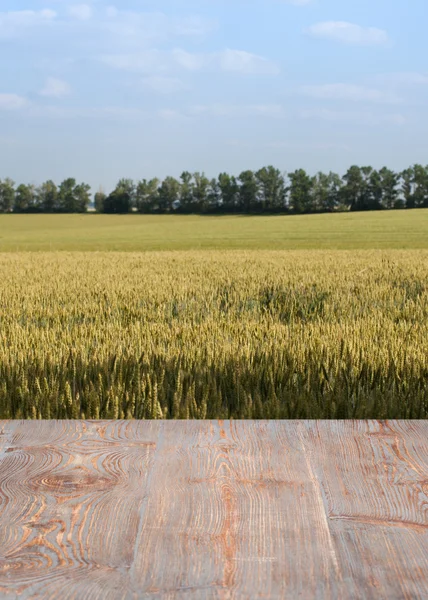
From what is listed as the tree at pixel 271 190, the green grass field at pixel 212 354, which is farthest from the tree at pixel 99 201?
the green grass field at pixel 212 354

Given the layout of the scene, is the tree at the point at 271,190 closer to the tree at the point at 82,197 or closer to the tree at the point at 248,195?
the tree at the point at 248,195

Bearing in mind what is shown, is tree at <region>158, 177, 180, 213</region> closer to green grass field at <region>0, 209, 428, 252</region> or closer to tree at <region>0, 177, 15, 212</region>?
tree at <region>0, 177, 15, 212</region>

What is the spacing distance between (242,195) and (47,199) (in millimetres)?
25650

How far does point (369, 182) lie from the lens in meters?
82.6

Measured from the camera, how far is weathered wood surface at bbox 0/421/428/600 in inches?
42.8

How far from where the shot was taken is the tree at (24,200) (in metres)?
86.9

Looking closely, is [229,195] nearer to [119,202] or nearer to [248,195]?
[248,195]

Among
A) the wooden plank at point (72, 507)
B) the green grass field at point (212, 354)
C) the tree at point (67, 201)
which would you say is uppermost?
the wooden plank at point (72, 507)

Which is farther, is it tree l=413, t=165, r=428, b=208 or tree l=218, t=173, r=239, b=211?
tree l=218, t=173, r=239, b=211

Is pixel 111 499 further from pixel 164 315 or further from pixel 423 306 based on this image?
pixel 423 306

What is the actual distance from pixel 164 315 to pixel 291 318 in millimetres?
1031

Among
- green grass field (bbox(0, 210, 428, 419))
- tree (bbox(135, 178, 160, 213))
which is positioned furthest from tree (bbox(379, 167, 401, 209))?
green grass field (bbox(0, 210, 428, 419))

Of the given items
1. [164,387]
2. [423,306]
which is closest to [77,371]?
[164,387]

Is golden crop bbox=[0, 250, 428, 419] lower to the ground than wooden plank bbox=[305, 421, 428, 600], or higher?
lower
